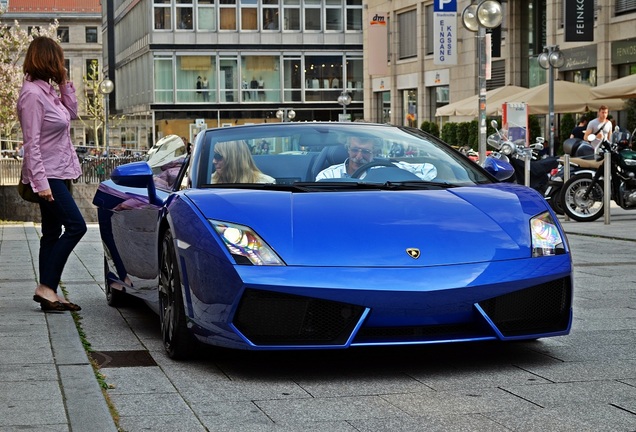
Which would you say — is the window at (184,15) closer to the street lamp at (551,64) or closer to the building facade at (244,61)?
the building facade at (244,61)

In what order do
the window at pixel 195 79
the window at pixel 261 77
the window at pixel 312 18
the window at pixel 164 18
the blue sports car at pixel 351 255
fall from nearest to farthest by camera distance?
1. the blue sports car at pixel 351 255
2. the window at pixel 195 79
3. the window at pixel 164 18
4. the window at pixel 261 77
5. the window at pixel 312 18

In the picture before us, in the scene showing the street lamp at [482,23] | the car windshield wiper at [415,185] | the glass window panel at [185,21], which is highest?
the glass window panel at [185,21]

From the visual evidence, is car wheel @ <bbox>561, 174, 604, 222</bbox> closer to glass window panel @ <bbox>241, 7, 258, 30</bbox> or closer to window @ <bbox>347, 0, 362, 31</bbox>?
glass window panel @ <bbox>241, 7, 258, 30</bbox>

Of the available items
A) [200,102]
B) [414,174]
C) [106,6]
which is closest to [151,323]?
[414,174]

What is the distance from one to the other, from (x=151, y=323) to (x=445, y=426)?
3625 millimetres

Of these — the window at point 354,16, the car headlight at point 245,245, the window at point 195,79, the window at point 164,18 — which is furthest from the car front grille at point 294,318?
the window at point 354,16

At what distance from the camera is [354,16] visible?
264 feet

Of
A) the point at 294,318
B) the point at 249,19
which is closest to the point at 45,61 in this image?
the point at 294,318

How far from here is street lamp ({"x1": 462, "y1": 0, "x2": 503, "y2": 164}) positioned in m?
21.6

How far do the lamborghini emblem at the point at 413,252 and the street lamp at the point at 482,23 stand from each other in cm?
1597

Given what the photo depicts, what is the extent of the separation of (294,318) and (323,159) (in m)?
1.43

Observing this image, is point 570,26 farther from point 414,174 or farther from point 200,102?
point 200,102

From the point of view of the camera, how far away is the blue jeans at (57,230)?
8039 millimetres

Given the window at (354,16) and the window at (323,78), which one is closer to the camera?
the window at (323,78)
